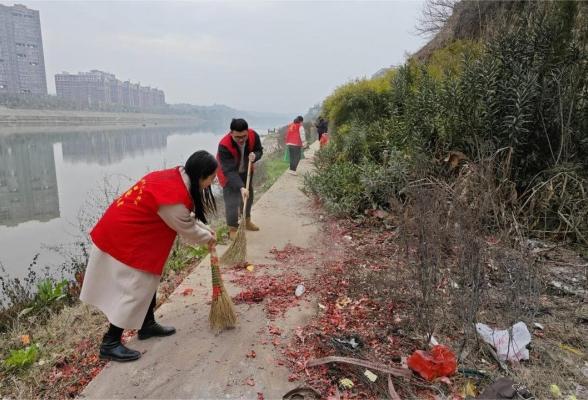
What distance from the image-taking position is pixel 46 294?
4.79 metres

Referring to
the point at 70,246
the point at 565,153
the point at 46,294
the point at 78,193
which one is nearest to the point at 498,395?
the point at 565,153

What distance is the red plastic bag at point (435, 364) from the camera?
2.25 meters

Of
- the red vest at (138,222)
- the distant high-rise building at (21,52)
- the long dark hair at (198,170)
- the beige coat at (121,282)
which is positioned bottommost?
the beige coat at (121,282)

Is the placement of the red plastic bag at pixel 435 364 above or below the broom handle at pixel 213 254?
below

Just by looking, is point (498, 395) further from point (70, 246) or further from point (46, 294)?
point (70, 246)

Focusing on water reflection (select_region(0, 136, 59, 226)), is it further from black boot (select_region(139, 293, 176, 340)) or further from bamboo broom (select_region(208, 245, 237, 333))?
bamboo broom (select_region(208, 245, 237, 333))

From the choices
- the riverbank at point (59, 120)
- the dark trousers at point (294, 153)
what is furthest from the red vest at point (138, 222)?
the riverbank at point (59, 120)

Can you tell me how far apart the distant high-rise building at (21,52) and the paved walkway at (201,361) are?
50079 mm

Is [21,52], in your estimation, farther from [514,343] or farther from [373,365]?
[514,343]

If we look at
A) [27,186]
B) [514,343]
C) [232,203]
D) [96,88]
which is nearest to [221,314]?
[514,343]

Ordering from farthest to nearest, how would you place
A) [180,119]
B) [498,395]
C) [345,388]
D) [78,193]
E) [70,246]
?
[180,119]
[78,193]
[70,246]
[345,388]
[498,395]

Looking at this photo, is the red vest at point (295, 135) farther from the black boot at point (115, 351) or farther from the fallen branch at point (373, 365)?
the fallen branch at point (373, 365)

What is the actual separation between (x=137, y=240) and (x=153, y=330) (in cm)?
82

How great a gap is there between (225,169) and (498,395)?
376 centimetres
